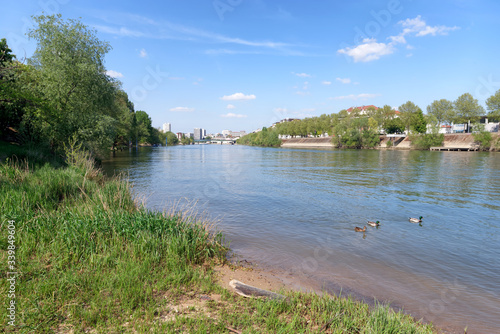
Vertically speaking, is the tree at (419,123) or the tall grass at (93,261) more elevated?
the tree at (419,123)

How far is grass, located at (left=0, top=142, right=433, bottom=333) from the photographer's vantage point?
15.6ft

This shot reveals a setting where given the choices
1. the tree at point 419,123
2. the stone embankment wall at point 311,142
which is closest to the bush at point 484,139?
the tree at point 419,123

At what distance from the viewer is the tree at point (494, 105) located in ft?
360

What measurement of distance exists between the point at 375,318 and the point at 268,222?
31.7 ft

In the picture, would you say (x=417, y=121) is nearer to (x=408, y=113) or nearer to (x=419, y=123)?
(x=419, y=123)

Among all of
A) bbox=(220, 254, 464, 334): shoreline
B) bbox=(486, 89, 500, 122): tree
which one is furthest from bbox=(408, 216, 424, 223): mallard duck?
bbox=(486, 89, 500, 122): tree

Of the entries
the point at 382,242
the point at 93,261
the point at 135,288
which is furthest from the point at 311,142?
the point at 135,288

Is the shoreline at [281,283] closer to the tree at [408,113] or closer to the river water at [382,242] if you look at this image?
the river water at [382,242]

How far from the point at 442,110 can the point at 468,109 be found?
12.7m

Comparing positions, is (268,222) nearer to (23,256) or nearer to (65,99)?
(23,256)

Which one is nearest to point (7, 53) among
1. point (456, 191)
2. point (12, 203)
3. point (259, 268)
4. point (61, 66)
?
point (61, 66)

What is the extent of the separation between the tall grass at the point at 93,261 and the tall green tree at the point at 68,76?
18743 millimetres

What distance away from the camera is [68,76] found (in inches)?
1013

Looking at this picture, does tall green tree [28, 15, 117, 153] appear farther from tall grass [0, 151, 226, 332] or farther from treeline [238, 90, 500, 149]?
treeline [238, 90, 500, 149]
